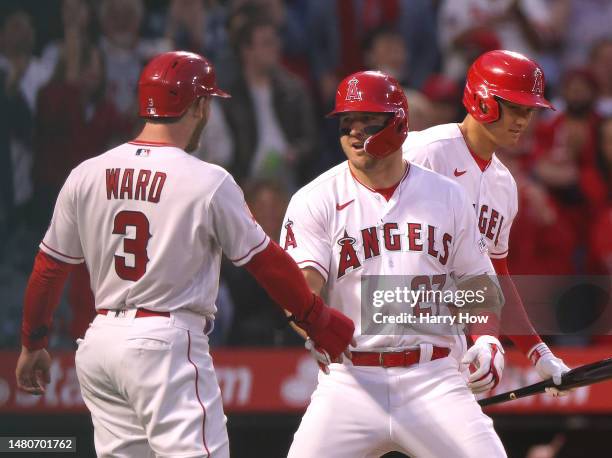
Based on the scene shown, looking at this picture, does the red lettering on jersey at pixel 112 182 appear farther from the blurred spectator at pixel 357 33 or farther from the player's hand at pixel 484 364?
the blurred spectator at pixel 357 33

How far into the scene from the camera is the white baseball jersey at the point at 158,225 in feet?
12.9

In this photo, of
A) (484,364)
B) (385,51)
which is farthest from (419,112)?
(484,364)

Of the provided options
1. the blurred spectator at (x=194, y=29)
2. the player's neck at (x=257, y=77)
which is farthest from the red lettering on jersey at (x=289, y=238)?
the blurred spectator at (x=194, y=29)

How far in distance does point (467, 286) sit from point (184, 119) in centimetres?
122

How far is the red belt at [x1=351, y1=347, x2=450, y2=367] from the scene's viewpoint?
425 cm

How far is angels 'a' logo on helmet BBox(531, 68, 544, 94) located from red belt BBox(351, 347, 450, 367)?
1235 mm

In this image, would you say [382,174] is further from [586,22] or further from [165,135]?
[586,22]

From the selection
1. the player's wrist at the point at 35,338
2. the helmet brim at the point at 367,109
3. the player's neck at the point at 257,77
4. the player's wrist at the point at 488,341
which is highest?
the helmet brim at the point at 367,109

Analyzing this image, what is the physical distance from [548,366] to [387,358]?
82 cm

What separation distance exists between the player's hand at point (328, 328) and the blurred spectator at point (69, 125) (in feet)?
10.4

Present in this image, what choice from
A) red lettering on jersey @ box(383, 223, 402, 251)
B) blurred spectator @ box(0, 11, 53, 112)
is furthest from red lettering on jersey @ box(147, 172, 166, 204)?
blurred spectator @ box(0, 11, 53, 112)

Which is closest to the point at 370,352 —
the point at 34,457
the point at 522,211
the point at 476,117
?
the point at 476,117

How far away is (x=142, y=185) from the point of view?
394 cm

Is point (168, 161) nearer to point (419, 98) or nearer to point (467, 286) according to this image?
point (467, 286)
